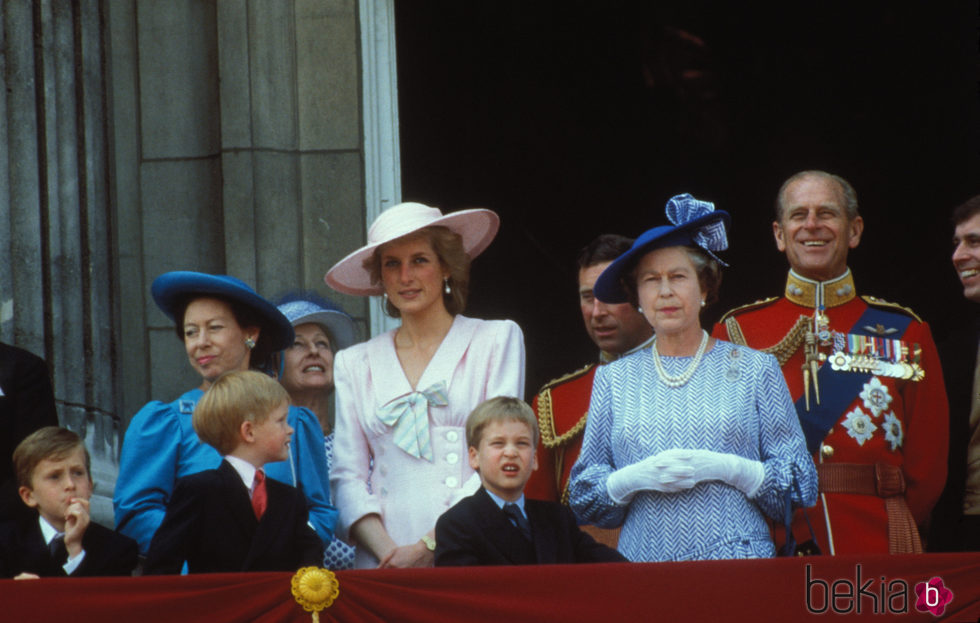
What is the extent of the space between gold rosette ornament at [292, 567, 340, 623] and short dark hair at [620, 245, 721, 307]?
1.43 m

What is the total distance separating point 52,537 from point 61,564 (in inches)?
3.5

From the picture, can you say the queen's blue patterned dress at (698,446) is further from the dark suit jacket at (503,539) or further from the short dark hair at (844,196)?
the short dark hair at (844,196)

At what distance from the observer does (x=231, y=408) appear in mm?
4535

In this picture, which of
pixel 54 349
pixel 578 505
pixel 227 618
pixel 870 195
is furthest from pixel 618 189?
pixel 227 618

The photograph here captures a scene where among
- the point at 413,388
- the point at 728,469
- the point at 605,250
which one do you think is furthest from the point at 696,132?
the point at 728,469

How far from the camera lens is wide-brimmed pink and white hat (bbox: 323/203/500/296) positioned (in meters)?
5.29

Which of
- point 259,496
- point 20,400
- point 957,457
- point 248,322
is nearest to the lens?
point 259,496

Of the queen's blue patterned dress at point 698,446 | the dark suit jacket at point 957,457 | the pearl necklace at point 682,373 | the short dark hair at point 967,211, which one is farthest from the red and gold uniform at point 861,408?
the pearl necklace at point 682,373

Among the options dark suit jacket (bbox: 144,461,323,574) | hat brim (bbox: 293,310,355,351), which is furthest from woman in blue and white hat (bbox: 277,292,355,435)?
dark suit jacket (bbox: 144,461,323,574)

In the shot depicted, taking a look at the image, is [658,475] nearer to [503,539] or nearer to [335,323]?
[503,539]

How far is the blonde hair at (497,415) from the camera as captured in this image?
465 cm

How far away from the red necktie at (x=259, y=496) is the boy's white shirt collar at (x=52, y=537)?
1.64ft

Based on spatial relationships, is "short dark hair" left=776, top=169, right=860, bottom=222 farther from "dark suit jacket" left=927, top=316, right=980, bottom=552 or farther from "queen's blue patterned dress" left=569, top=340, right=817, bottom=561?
"queen's blue patterned dress" left=569, top=340, right=817, bottom=561

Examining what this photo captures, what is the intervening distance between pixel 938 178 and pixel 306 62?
3110 mm
